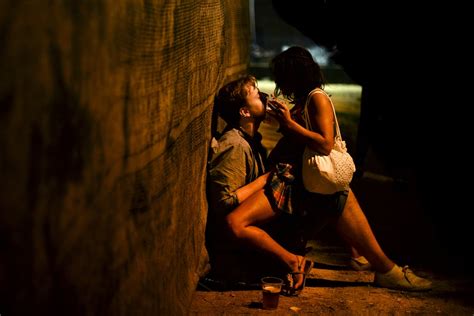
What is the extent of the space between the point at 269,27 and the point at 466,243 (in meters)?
33.9

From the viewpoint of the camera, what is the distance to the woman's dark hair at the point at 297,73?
4.33 meters

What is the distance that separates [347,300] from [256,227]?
80 centimetres

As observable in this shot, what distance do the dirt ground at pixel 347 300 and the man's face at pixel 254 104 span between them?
125 cm

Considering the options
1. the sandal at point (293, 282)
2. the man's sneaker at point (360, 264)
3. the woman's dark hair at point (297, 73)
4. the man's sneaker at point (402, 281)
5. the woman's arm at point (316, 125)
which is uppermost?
the woman's dark hair at point (297, 73)

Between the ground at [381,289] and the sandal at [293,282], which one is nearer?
the ground at [381,289]

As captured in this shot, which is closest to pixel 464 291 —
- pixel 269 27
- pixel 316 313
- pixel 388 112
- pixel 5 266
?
pixel 316 313

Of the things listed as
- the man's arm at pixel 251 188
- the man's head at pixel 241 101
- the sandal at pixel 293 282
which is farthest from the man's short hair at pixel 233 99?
the sandal at pixel 293 282

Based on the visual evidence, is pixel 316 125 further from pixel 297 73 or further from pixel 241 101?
pixel 241 101

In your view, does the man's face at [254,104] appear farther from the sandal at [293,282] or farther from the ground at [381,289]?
the ground at [381,289]

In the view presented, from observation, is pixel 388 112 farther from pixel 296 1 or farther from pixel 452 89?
pixel 296 1

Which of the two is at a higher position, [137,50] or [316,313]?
[137,50]

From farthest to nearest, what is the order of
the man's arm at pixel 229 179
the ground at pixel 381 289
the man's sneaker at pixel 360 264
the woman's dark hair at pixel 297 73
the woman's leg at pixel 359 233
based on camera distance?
the man's sneaker at pixel 360 264 → the woman's leg at pixel 359 233 → the woman's dark hair at pixel 297 73 → the man's arm at pixel 229 179 → the ground at pixel 381 289

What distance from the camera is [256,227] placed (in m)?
4.25

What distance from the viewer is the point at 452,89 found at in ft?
30.1
